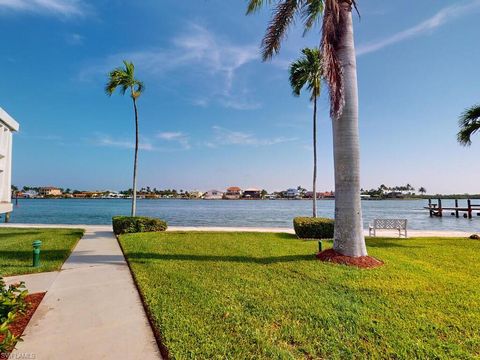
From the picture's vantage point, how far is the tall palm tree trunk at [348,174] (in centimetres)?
763

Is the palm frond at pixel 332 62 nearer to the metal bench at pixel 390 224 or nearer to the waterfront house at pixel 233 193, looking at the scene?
the metal bench at pixel 390 224

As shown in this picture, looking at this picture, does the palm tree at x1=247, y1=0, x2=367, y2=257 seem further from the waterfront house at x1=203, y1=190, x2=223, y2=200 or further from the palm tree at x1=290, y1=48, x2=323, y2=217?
the waterfront house at x1=203, y1=190, x2=223, y2=200

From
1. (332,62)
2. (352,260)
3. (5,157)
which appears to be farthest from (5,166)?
(352,260)

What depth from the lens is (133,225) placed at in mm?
14680

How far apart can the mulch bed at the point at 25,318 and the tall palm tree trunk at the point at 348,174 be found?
22.3 ft

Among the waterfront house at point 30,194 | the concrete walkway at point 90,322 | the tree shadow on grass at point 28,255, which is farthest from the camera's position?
the waterfront house at point 30,194

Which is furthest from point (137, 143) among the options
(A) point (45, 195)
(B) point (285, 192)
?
(A) point (45, 195)

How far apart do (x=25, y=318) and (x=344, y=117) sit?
25.8 feet

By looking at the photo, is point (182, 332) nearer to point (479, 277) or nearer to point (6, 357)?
point (6, 357)

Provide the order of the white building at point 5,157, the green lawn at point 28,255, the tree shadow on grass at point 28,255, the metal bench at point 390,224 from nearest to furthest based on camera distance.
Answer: the white building at point 5,157 → the green lawn at point 28,255 → the tree shadow on grass at point 28,255 → the metal bench at point 390,224

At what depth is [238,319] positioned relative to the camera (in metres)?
4.38

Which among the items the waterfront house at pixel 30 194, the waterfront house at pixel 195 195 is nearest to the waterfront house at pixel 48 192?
the waterfront house at pixel 30 194

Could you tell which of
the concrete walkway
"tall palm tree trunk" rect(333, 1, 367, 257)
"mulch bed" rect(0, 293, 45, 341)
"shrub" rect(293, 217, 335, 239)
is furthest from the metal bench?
"mulch bed" rect(0, 293, 45, 341)

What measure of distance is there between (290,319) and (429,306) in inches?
98.5
